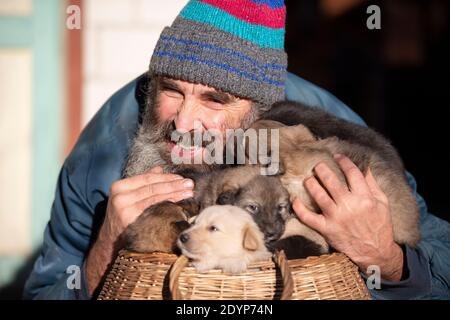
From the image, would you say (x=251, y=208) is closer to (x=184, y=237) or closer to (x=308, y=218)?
(x=308, y=218)

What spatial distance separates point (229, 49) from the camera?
2639mm

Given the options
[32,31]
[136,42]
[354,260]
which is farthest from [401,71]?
[354,260]

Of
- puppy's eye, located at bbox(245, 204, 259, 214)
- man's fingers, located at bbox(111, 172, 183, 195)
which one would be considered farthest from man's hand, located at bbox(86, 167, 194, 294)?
puppy's eye, located at bbox(245, 204, 259, 214)

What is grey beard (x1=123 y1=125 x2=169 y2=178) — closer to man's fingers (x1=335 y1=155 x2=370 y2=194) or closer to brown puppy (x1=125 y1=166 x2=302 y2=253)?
brown puppy (x1=125 y1=166 x2=302 y2=253)

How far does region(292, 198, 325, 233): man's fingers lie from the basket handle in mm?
360

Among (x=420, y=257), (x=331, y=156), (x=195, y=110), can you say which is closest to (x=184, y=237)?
(x=331, y=156)

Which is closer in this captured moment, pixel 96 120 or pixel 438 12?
pixel 96 120

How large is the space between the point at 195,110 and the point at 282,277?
102cm

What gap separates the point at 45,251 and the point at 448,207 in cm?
503

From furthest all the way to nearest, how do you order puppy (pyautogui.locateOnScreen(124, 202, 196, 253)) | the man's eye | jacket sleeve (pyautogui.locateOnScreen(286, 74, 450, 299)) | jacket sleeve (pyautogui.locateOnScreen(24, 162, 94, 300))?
jacket sleeve (pyautogui.locateOnScreen(24, 162, 94, 300)), the man's eye, jacket sleeve (pyautogui.locateOnScreen(286, 74, 450, 299)), puppy (pyautogui.locateOnScreen(124, 202, 196, 253))

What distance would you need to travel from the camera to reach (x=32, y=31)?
16.1ft

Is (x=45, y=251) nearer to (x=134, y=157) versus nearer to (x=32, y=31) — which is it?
(x=134, y=157)

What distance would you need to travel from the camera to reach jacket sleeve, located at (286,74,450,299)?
8.17 ft

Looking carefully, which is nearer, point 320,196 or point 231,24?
point 320,196
